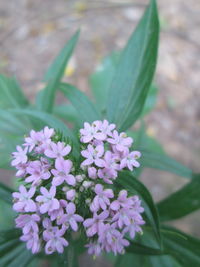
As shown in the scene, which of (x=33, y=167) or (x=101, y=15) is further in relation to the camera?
(x=101, y=15)

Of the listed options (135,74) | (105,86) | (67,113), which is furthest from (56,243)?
(105,86)

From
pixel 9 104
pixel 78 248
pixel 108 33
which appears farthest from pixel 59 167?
pixel 108 33

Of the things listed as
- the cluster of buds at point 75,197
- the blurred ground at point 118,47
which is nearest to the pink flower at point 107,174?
the cluster of buds at point 75,197

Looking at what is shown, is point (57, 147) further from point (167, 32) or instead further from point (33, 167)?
point (167, 32)

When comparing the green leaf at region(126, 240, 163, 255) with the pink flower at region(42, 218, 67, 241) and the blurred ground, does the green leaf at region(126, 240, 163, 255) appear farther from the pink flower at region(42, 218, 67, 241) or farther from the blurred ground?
the blurred ground

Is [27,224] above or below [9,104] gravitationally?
below

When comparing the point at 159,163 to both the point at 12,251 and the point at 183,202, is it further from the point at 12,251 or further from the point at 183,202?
the point at 12,251

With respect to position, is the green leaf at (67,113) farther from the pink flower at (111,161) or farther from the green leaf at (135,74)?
the pink flower at (111,161)
